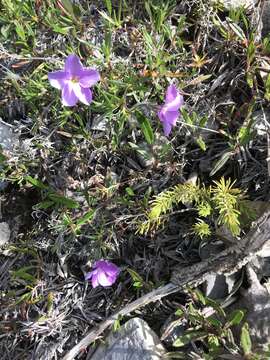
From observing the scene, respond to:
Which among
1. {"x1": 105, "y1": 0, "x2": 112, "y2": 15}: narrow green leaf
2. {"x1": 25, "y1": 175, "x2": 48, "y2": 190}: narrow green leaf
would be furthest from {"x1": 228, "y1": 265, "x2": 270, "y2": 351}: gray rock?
{"x1": 105, "y1": 0, "x2": 112, "y2": 15}: narrow green leaf

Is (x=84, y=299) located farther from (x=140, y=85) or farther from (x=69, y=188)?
(x=140, y=85)

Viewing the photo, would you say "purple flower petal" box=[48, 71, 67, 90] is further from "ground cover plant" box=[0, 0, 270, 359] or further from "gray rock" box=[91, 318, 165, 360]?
"gray rock" box=[91, 318, 165, 360]

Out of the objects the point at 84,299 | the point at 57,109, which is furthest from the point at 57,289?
the point at 57,109

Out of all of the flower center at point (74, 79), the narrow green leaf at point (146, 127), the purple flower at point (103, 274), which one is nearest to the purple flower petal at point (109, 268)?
the purple flower at point (103, 274)

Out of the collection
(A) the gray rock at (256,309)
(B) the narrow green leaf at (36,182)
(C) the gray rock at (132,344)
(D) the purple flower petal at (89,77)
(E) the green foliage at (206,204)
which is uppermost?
(D) the purple flower petal at (89,77)

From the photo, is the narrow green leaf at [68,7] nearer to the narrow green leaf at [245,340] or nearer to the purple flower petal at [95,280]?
the purple flower petal at [95,280]

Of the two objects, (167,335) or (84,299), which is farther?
(84,299)
